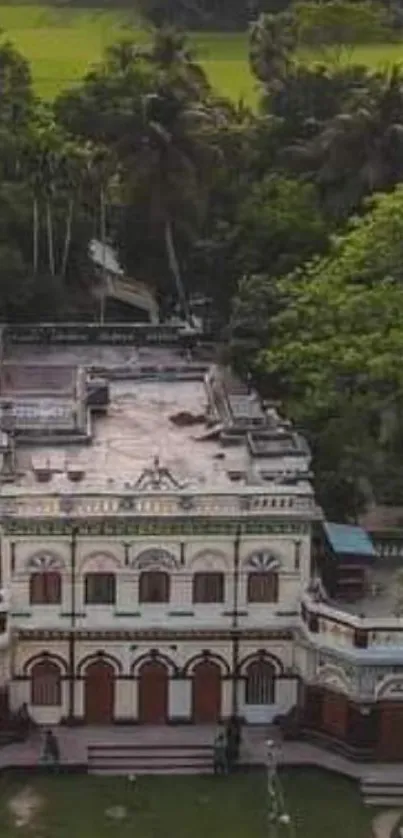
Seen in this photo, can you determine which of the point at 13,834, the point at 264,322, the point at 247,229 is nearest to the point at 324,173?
the point at 247,229

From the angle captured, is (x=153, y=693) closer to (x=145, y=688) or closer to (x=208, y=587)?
(x=145, y=688)

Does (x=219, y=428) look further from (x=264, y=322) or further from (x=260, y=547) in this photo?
(x=264, y=322)

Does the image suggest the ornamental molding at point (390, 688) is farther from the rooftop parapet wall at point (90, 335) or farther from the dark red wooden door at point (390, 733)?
the rooftop parapet wall at point (90, 335)

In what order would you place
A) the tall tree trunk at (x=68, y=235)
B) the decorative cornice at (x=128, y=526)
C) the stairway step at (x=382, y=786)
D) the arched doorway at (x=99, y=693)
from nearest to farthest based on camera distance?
the stairway step at (x=382, y=786), the decorative cornice at (x=128, y=526), the arched doorway at (x=99, y=693), the tall tree trunk at (x=68, y=235)

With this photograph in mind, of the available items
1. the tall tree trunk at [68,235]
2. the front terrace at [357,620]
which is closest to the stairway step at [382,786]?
the front terrace at [357,620]

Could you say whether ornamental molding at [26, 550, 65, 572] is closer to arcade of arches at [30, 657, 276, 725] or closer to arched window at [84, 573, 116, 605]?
arched window at [84, 573, 116, 605]

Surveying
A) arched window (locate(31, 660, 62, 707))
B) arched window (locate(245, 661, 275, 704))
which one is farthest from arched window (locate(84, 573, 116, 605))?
arched window (locate(245, 661, 275, 704))
